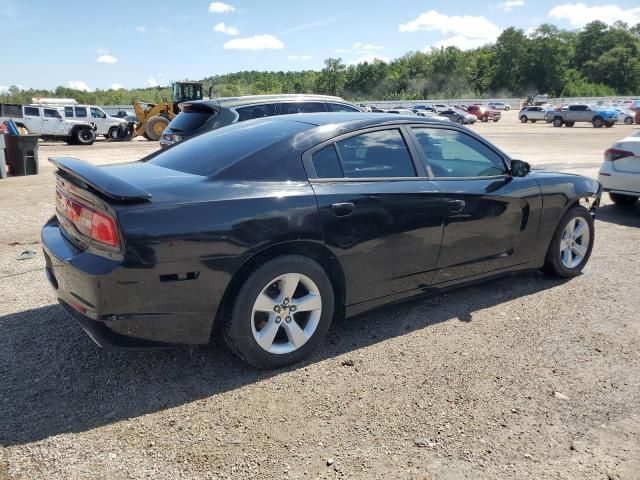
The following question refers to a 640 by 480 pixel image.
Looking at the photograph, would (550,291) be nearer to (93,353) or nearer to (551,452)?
(551,452)

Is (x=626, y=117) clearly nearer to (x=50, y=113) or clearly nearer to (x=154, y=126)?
(x=154, y=126)

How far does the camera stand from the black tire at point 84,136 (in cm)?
2323

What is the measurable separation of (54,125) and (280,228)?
2395 centimetres

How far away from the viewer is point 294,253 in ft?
10.9

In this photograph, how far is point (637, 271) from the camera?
539 cm

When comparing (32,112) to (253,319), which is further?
(32,112)

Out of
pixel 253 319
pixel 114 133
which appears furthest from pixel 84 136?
pixel 253 319

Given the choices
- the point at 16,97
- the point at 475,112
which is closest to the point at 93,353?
the point at 475,112

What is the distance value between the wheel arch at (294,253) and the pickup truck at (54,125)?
22.9m

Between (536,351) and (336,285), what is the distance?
1.48m

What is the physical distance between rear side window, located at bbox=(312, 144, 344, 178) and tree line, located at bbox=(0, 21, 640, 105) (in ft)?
336

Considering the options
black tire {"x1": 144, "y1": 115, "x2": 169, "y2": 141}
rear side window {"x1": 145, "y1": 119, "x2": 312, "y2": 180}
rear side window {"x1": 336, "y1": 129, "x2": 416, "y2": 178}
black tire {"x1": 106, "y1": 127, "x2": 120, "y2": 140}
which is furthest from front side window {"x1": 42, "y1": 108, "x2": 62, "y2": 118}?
rear side window {"x1": 336, "y1": 129, "x2": 416, "y2": 178}

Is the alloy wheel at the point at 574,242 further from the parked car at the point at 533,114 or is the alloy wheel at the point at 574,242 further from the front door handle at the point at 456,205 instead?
the parked car at the point at 533,114

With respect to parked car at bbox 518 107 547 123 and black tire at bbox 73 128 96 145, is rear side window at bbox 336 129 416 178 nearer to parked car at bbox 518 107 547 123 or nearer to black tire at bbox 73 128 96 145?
black tire at bbox 73 128 96 145
